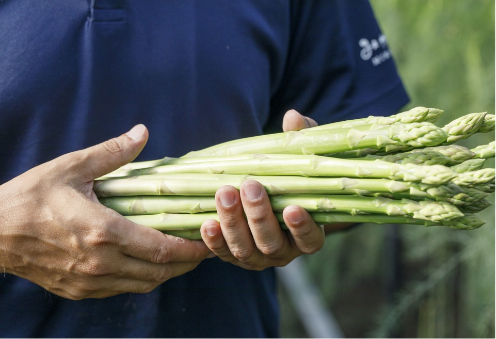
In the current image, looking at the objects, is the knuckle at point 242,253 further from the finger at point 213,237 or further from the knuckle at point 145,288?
the knuckle at point 145,288

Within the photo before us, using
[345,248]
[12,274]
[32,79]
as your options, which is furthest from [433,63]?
[12,274]

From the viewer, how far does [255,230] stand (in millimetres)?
1150

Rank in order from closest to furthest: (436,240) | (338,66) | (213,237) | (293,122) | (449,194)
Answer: (449,194), (213,237), (293,122), (338,66), (436,240)

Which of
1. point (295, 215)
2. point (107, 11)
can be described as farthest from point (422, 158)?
point (107, 11)

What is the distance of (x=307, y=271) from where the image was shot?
3500 mm

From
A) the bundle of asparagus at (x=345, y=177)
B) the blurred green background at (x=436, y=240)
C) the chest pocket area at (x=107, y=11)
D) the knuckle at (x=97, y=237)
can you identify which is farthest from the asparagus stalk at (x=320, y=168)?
the blurred green background at (x=436, y=240)

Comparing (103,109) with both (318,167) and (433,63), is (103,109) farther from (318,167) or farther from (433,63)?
(433,63)

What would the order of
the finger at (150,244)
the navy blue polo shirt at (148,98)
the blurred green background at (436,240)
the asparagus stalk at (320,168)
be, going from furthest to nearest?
1. the blurred green background at (436,240)
2. the navy blue polo shirt at (148,98)
3. the finger at (150,244)
4. the asparagus stalk at (320,168)

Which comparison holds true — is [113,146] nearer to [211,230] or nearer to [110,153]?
[110,153]

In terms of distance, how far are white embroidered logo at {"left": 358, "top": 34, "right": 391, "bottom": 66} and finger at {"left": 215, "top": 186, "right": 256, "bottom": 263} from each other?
0.80 m

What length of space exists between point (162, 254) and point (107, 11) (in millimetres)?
633

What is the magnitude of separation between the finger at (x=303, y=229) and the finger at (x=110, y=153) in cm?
40

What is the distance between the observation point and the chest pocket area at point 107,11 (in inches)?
50.9

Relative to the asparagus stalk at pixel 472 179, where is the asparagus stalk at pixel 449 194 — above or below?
below
